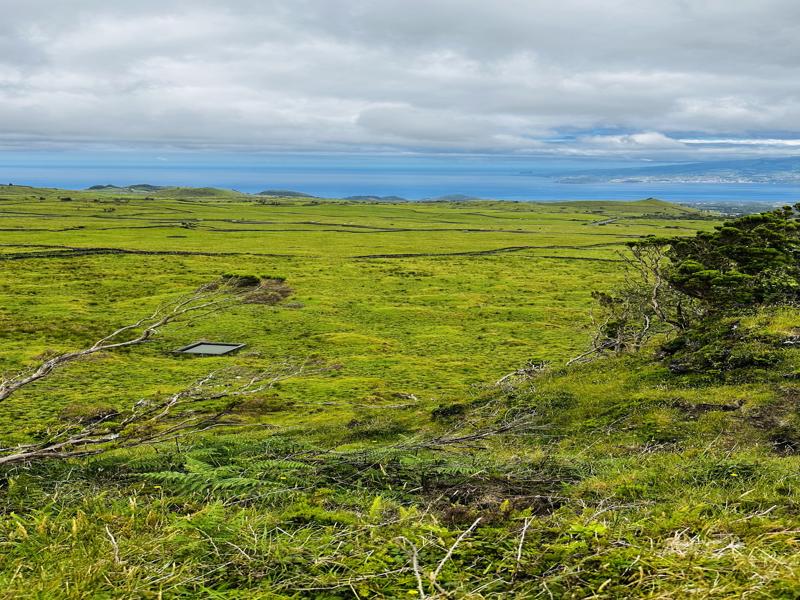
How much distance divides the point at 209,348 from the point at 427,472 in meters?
27.2

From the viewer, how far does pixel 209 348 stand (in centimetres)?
3222

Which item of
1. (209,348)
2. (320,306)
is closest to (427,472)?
(209,348)

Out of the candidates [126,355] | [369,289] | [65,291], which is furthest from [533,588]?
[65,291]

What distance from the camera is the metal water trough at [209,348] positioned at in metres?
31.3

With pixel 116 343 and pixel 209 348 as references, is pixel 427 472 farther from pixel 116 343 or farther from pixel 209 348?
pixel 209 348

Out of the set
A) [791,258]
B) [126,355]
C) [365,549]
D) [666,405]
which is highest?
[791,258]

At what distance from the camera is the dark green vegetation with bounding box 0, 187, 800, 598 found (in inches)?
163

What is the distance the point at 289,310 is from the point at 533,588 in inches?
1566

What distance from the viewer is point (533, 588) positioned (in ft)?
13.0

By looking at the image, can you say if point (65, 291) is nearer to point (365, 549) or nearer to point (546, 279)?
point (546, 279)

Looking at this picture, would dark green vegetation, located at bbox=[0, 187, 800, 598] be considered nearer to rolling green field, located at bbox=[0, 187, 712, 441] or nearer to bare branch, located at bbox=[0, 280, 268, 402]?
rolling green field, located at bbox=[0, 187, 712, 441]

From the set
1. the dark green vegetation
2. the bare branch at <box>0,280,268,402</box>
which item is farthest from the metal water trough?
the bare branch at <box>0,280,268,402</box>

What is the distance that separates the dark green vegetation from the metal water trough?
0.96 meters

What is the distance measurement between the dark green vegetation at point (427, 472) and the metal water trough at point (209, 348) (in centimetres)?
96
